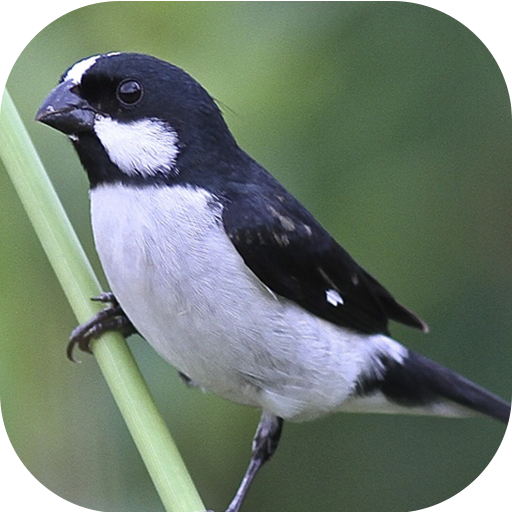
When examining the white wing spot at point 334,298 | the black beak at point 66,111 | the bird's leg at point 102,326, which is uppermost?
the black beak at point 66,111

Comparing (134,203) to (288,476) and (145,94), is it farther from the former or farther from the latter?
(288,476)

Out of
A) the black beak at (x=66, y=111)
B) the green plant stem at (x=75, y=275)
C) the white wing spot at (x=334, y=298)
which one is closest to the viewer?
the green plant stem at (x=75, y=275)

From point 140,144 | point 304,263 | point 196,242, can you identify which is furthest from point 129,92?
point 304,263

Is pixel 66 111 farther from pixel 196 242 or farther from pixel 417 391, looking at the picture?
pixel 417 391

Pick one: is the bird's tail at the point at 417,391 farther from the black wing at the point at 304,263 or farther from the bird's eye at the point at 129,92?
the bird's eye at the point at 129,92

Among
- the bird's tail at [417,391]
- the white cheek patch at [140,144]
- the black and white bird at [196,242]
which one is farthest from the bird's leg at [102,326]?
the bird's tail at [417,391]

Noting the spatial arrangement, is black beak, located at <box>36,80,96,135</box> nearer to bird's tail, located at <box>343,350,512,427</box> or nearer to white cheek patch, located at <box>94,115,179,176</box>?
white cheek patch, located at <box>94,115,179,176</box>

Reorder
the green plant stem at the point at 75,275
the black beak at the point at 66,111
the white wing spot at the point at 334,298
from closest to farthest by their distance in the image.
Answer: the green plant stem at the point at 75,275 < the black beak at the point at 66,111 < the white wing spot at the point at 334,298
